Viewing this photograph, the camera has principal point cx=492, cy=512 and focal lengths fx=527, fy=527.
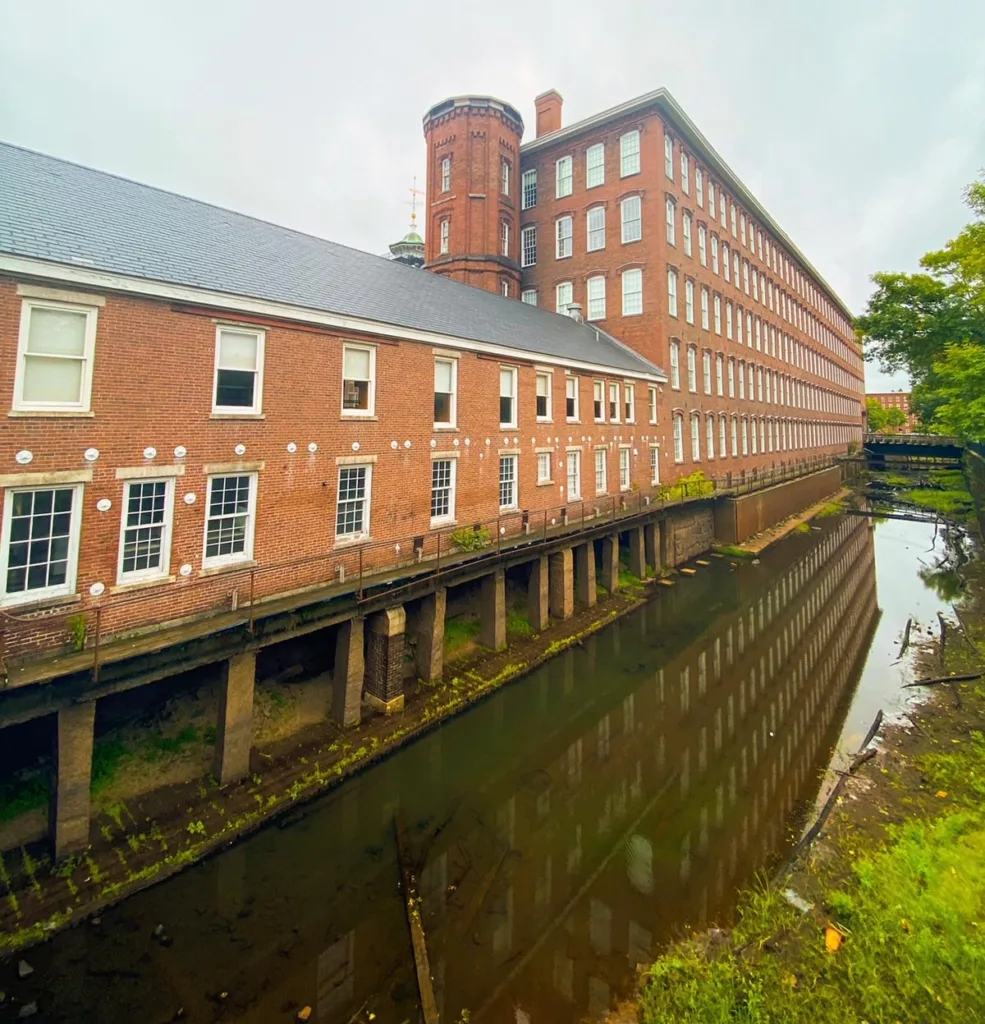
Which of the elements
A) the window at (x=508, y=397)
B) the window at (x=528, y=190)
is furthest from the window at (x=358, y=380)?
the window at (x=528, y=190)

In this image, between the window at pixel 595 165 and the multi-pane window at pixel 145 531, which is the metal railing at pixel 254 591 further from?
the window at pixel 595 165

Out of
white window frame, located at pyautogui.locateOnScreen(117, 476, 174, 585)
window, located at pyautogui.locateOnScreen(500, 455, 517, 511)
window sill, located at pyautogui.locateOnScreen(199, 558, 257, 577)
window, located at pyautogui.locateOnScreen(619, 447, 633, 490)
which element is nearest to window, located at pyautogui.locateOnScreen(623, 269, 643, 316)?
window, located at pyautogui.locateOnScreen(619, 447, 633, 490)

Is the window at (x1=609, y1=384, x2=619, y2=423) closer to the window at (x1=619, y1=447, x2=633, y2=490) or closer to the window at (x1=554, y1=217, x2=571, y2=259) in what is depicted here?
the window at (x1=619, y1=447, x2=633, y2=490)

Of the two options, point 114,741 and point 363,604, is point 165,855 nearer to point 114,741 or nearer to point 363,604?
point 114,741

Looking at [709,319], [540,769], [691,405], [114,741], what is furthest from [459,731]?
[709,319]

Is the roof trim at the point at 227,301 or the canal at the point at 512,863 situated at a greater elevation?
the roof trim at the point at 227,301

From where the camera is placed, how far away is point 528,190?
37.8 meters

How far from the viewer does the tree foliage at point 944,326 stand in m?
24.0

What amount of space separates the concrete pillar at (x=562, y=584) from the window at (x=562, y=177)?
92.1 ft

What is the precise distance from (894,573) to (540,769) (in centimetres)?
2680

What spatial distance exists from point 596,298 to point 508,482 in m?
21.0

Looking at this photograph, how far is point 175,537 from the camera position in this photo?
10.1 metres

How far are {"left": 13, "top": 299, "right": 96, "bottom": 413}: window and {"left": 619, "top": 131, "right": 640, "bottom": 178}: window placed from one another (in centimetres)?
3363

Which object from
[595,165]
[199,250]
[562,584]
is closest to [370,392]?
[199,250]
